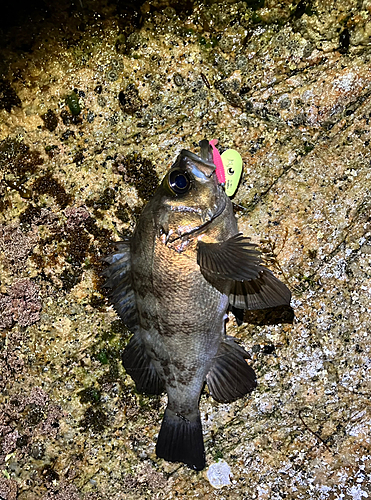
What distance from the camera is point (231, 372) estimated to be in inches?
111

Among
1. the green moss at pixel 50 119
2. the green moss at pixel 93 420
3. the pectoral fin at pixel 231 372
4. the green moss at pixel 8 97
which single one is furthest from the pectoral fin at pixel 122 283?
the green moss at pixel 8 97

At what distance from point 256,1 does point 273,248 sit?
69.7 inches

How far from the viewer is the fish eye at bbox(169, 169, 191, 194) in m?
2.48

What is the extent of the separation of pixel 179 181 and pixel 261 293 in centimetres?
90

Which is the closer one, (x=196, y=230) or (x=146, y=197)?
(x=196, y=230)

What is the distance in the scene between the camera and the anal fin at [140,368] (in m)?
2.85

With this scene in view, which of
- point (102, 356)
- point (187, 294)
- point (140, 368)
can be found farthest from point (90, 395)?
point (187, 294)

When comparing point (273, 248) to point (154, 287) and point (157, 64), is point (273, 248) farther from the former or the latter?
point (157, 64)

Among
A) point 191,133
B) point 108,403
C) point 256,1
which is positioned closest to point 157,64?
point 191,133

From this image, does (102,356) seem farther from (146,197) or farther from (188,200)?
(188,200)

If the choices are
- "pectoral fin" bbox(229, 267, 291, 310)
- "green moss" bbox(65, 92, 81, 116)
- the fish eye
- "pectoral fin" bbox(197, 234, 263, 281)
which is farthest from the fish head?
"green moss" bbox(65, 92, 81, 116)

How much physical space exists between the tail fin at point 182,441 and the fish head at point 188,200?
50.0 inches

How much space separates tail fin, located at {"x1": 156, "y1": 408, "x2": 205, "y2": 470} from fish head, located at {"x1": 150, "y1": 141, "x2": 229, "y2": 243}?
127 centimetres

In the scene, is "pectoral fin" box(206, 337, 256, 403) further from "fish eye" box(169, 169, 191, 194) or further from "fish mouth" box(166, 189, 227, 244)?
"fish eye" box(169, 169, 191, 194)
